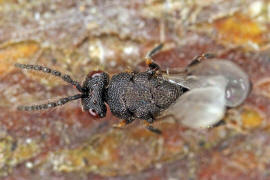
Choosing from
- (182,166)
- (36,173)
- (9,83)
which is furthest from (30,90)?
(182,166)

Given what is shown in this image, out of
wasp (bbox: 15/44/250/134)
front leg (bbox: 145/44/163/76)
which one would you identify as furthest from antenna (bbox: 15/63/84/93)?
front leg (bbox: 145/44/163/76)

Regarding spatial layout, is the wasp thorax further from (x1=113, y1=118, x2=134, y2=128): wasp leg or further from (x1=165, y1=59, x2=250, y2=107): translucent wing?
(x1=165, y1=59, x2=250, y2=107): translucent wing

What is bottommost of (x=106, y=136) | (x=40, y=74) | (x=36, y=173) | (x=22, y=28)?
(x=36, y=173)

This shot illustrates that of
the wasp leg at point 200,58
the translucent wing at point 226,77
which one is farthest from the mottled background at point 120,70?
the translucent wing at point 226,77

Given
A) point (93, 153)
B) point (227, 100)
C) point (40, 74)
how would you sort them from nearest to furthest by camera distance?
point (40, 74) → point (227, 100) → point (93, 153)

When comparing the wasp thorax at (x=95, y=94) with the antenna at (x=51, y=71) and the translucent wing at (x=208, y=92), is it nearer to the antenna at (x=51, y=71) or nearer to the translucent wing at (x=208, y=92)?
the antenna at (x=51, y=71)

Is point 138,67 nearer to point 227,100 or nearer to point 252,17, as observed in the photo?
point 227,100

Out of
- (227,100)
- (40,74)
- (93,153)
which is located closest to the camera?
(40,74)
